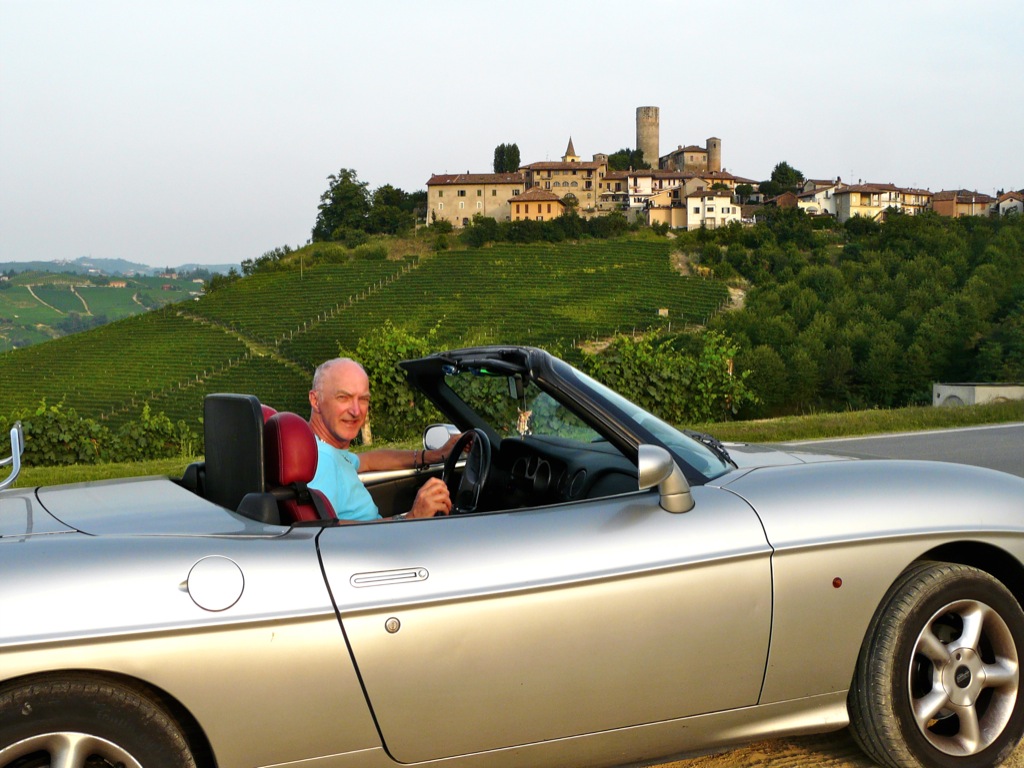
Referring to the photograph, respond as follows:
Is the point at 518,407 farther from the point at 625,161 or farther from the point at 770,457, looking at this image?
the point at 625,161

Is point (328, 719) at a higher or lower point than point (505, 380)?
lower

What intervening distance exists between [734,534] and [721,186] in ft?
526

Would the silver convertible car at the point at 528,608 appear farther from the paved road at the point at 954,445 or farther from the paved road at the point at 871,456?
the paved road at the point at 954,445

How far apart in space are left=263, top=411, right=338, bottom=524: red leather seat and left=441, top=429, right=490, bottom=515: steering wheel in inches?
20.3

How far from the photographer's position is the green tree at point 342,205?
148 metres

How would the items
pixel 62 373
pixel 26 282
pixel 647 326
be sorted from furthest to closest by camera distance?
pixel 26 282, pixel 647 326, pixel 62 373

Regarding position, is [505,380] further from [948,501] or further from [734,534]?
[948,501]

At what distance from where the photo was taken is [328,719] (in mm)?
2441

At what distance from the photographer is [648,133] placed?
19212 centimetres

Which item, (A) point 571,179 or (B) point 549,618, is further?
(A) point 571,179

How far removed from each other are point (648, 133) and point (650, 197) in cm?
3931

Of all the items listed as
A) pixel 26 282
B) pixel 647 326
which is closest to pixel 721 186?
pixel 647 326

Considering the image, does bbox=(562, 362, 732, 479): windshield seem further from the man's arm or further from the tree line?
the tree line

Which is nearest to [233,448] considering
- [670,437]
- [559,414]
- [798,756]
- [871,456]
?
[559,414]
